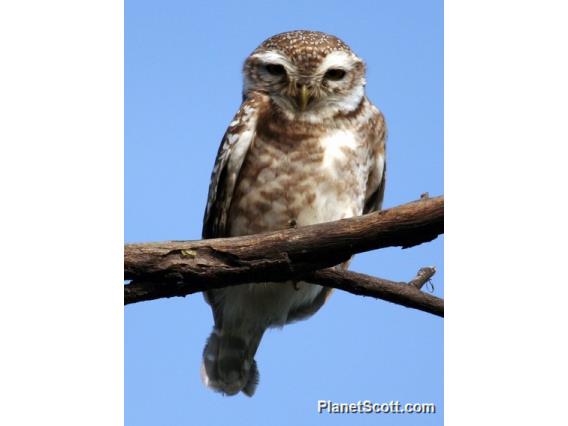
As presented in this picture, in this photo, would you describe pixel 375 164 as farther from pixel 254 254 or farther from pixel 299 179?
pixel 254 254

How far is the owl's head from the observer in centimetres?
440

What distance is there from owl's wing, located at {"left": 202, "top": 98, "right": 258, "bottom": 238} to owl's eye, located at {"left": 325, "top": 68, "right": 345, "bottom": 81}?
0.41m

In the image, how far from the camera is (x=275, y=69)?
14.8 ft

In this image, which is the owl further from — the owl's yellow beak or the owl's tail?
the owl's tail

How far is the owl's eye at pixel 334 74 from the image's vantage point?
448cm

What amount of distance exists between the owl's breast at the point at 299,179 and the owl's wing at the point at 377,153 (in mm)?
157

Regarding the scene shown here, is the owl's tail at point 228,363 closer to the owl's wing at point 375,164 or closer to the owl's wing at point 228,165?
the owl's wing at point 375,164

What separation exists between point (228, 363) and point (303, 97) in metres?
1.71

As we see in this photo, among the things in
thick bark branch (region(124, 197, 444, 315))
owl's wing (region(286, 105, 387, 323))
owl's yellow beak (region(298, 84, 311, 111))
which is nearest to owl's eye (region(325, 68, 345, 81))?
owl's yellow beak (region(298, 84, 311, 111))

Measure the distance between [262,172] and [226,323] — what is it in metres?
1.07

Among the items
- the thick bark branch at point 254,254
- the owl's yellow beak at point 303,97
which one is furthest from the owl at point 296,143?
the thick bark branch at point 254,254
